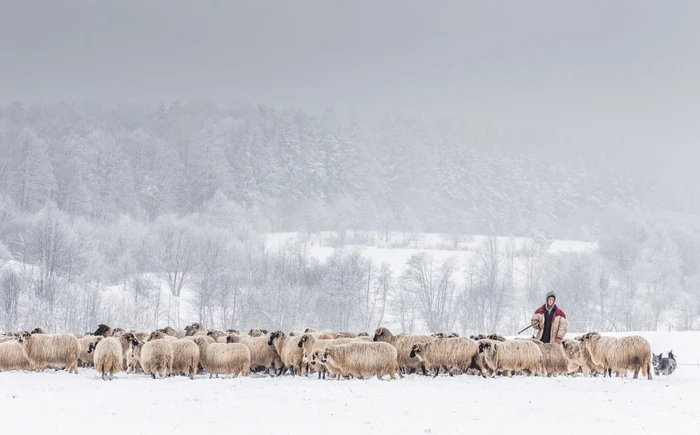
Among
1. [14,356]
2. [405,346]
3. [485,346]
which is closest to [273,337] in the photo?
[405,346]

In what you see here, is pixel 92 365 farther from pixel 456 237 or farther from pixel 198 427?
pixel 456 237

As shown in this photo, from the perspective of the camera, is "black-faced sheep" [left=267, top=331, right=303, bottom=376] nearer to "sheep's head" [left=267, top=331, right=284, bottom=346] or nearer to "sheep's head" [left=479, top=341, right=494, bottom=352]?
"sheep's head" [left=267, top=331, right=284, bottom=346]

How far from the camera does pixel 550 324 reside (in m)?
26.8

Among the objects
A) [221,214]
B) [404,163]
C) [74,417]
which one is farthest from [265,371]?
[404,163]

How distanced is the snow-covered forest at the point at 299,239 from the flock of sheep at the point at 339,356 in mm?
57090

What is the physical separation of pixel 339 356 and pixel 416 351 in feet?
10.00

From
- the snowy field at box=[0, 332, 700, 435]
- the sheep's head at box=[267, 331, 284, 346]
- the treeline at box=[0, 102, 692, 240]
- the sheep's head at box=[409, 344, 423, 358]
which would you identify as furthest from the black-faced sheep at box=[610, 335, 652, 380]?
the treeline at box=[0, 102, 692, 240]

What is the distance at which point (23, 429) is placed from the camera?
626 inches

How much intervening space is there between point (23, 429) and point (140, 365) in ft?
37.5

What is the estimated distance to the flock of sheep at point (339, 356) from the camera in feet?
77.8

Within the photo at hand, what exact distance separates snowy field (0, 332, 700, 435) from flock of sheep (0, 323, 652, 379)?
1.11 metres

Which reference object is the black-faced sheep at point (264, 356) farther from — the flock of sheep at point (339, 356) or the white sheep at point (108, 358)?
the white sheep at point (108, 358)

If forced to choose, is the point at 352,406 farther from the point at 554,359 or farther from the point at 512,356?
the point at 554,359

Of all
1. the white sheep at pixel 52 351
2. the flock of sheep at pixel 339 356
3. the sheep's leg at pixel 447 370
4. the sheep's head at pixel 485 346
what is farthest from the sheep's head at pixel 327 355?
the white sheep at pixel 52 351
